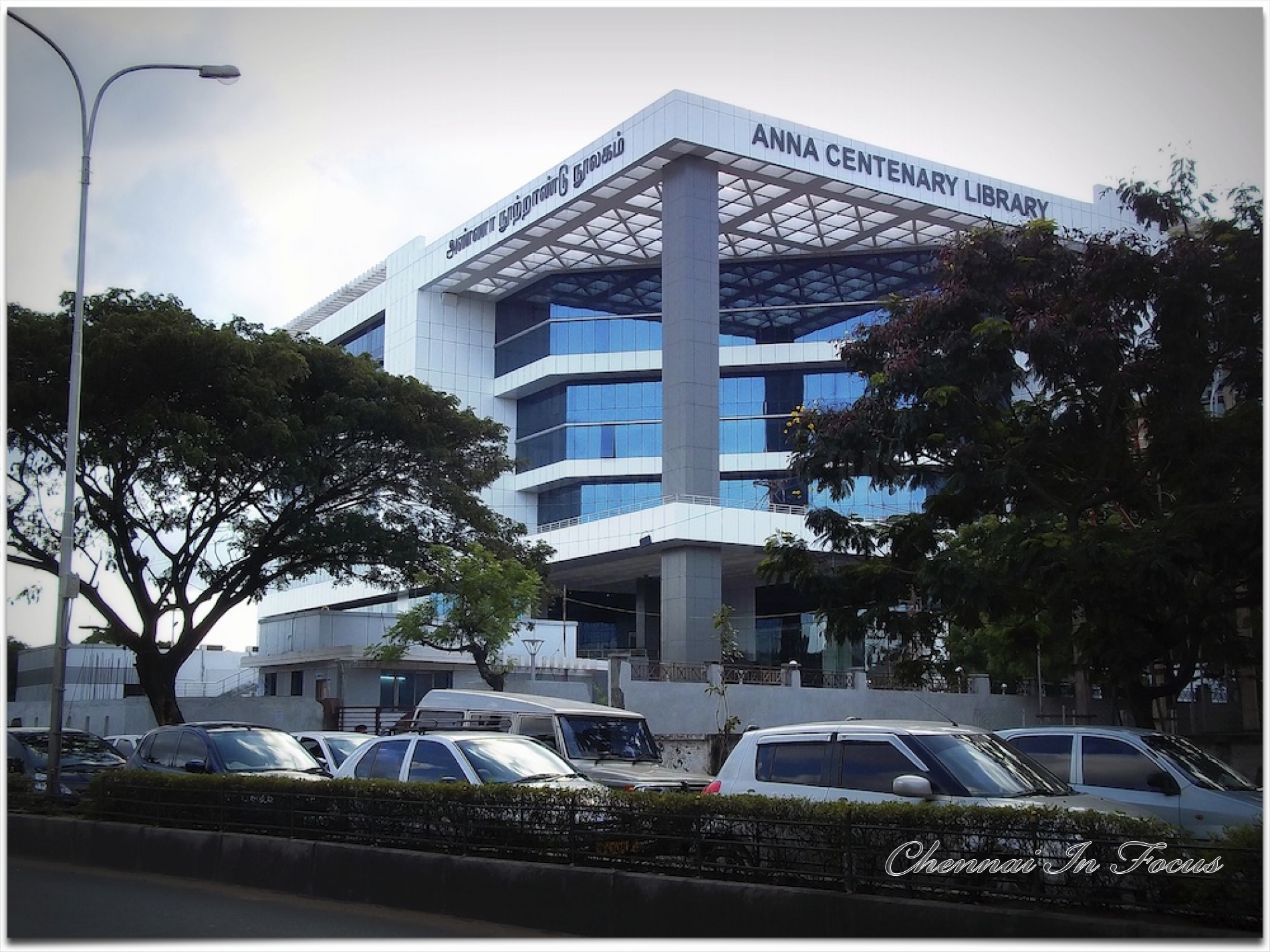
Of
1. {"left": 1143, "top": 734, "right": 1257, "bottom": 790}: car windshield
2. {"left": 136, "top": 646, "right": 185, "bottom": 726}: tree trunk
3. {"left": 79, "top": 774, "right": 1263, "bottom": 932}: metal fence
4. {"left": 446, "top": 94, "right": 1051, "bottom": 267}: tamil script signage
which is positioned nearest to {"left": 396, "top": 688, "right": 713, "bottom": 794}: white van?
{"left": 79, "top": 774, "right": 1263, "bottom": 932}: metal fence

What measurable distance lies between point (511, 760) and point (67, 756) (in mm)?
12534

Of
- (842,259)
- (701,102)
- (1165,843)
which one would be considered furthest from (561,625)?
(1165,843)

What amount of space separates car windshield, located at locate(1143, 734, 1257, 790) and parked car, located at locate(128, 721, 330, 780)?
1024cm

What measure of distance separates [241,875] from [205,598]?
2288cm

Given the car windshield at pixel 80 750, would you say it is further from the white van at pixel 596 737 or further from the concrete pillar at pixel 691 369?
the concrete pillar at pixel 691 369

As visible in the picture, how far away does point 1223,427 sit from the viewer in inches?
687

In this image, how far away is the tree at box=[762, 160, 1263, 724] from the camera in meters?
17.2

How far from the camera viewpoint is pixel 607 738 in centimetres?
1800

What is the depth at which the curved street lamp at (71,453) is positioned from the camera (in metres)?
18.4

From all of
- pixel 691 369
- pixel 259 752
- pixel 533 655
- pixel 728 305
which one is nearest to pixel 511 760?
pixel 259 752

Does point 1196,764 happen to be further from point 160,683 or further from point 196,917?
point 160,683

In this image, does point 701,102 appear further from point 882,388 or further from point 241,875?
point 241,875

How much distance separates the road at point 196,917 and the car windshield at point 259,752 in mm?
3604

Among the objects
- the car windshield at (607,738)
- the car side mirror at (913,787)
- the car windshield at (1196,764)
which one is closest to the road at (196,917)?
the car side mirror at (913,787)
